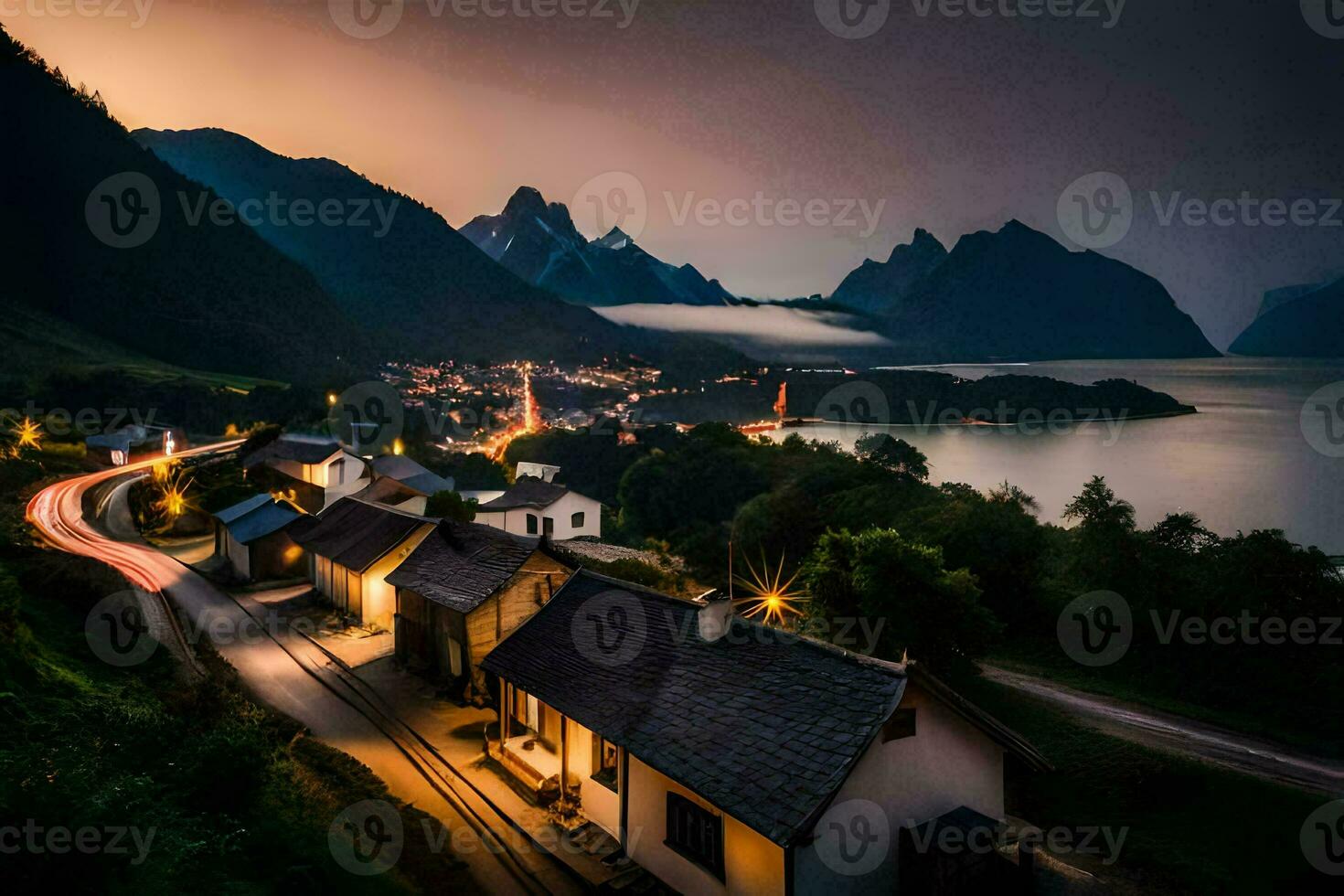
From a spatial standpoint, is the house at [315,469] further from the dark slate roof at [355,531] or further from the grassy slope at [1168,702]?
the grassy slope at [1168,702]

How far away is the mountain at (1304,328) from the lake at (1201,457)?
619 centimetres

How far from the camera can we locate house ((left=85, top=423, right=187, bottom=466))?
2211 inches

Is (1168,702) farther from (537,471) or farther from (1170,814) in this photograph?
(537,471)

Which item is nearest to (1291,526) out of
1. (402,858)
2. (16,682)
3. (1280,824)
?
(1280,824)

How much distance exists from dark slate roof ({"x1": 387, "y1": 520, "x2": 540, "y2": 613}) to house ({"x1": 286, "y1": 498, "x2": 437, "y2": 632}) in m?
1.28

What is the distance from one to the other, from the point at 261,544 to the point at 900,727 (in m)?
30.6

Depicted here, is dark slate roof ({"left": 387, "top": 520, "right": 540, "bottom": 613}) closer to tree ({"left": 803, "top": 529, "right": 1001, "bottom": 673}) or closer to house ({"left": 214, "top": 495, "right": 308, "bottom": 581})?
tree ({"left": 803, "top": 529, "right": 1001, "bottom": 673})

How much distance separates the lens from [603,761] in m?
13.7

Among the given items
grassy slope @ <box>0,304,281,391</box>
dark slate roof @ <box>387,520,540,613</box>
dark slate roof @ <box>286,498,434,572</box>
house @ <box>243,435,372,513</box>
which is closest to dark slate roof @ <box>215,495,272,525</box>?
dark slate roof @ <box>286,498,434,572</box>

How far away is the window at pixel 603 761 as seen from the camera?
13.5m

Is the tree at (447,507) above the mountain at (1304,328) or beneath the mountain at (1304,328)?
beneath

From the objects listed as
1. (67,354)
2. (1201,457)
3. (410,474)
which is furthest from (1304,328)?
(67,354)

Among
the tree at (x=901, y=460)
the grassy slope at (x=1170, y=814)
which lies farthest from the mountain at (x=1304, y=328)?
the grassy slope at (x=1170, y=814)

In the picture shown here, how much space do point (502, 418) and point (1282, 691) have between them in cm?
8850
